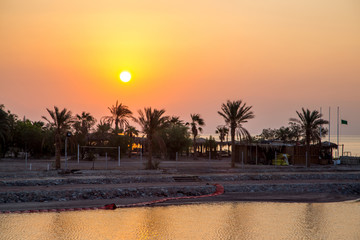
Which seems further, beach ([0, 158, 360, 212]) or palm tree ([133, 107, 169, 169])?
palm tree ([133, 107, 169, 169])

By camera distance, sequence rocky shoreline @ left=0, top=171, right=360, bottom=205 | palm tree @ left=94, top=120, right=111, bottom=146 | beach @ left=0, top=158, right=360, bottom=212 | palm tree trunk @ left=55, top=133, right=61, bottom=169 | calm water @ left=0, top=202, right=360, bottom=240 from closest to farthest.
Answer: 1. calm water @ left=0, top=202, right=360, bottom=240
2. beach @ left=0, top=158, right=360, bottom=212
3. rocky shoreline @ left=0, top=171, right=360, bottom=205
4. palm tree trunk @ left=55, top=133, right=61, bottom=169
5. palm tree @ left=94, top=120, right=111, bottom=146

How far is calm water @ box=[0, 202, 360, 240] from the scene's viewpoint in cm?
1966

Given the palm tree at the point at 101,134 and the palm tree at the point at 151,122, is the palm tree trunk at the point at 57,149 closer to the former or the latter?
the palm tree at the point at 151,122

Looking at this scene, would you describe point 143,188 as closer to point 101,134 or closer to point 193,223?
point 193,223

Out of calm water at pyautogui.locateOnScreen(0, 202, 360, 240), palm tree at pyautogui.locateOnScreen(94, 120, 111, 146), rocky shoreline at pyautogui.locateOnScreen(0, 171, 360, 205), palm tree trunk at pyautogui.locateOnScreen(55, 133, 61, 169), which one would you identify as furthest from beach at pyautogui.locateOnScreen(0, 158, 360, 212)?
palm tree at pyautogui.locateOnScreen(94, 120, 111, 146)

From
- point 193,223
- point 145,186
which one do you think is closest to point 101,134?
point 145,186

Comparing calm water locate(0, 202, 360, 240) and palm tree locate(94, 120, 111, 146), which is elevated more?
palm tree locate(94, 120, 111, 146)

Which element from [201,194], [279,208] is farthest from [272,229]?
[201,194]

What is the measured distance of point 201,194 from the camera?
32.2m

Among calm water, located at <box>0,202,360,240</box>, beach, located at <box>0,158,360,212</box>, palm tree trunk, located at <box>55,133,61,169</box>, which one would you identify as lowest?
calm water, located at <box>0,202,360,240</box>

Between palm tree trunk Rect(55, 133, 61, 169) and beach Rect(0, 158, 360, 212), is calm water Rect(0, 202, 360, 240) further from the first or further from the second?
palm tree trunk Rect(55, 133, 61, 169)

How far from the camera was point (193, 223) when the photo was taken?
73.0ft

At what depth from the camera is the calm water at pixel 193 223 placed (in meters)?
19.7

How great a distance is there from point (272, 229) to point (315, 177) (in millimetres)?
23471
